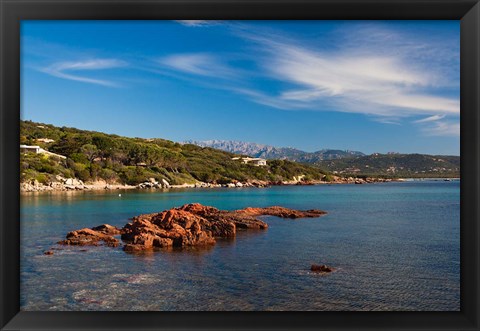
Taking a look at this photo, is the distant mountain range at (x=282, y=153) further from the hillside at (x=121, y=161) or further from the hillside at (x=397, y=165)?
the hillside at (x=121, y=161)

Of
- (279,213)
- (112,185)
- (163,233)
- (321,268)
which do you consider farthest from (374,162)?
(321,268)

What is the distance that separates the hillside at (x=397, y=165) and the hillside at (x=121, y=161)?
924 cm

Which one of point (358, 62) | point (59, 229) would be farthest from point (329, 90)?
point (59, 229)

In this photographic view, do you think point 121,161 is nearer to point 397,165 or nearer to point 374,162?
point 397,165

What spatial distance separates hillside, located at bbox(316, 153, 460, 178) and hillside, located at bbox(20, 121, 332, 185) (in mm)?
9235

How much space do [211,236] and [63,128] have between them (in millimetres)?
22199

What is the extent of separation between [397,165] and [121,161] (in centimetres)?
1868

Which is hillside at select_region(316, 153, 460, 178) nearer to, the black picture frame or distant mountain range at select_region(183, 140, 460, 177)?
distant mountain range at select_region(183, 140, 460, 177)

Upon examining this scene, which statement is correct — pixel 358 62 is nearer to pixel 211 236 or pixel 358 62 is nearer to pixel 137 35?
pixel 137 35

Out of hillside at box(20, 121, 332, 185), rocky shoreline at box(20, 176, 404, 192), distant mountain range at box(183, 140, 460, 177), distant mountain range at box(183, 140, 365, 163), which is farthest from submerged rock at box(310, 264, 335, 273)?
distant mountain range at box(183, 140, 365, 163)

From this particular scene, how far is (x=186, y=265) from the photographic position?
6.25 metres

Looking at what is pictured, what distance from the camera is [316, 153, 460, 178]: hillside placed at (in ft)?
59.1

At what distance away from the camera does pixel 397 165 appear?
1027 inches
